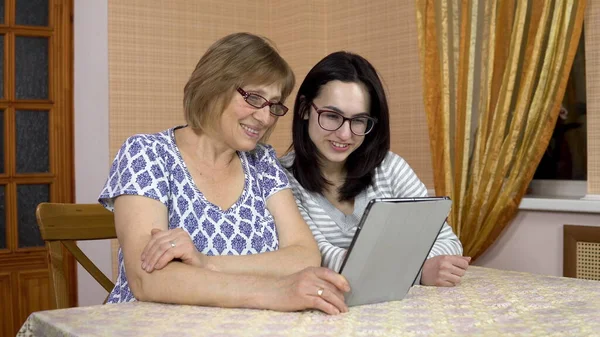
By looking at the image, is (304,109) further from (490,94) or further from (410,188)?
(490,94)

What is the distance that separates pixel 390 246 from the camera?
1.59m

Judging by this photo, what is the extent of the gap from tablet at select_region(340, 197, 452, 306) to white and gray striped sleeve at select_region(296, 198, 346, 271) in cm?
33

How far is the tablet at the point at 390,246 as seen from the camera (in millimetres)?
1523

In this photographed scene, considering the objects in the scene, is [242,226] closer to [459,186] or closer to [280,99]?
[280,99]

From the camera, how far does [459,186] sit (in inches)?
136

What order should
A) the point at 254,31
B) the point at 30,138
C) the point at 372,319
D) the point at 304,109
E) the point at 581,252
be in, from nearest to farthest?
1. the point at 372,319
2. the point at 304,109
3. the point at 581,252
4. the point at 30,138
5. the point at 254,31

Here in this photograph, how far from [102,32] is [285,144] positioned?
1261 millimetres

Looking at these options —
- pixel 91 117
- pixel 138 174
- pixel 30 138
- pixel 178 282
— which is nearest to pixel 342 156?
pixel 138 174

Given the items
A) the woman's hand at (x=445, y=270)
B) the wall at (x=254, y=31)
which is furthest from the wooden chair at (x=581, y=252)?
the woman's hand at (x=445, y=270)

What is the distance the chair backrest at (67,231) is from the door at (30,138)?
189 centimetres

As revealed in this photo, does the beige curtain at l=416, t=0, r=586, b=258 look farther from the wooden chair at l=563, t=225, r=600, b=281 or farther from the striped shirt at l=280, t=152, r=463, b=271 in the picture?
the striped shirt at l=280, t=152, r=463, b=271

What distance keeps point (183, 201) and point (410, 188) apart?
0.73 meters

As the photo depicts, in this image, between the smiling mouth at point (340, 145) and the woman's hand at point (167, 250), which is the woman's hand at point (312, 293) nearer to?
the woman's hand at point (167, 250)

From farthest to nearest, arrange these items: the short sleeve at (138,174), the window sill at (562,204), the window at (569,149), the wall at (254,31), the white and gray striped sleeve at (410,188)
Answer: the wall at (254,31), the window at (569,149), the window sill at (562,204), the white and gray striped sleeve at (410,188), the short sleeve at (138,174)
